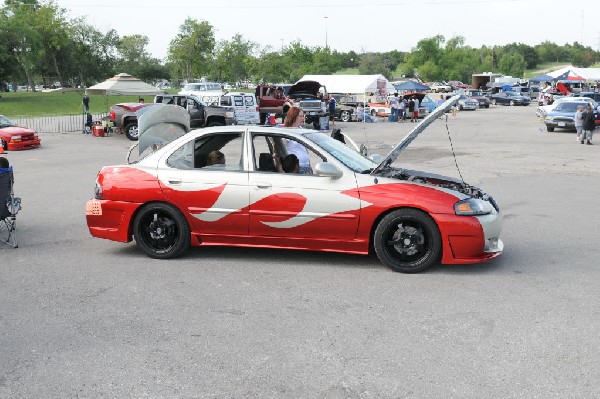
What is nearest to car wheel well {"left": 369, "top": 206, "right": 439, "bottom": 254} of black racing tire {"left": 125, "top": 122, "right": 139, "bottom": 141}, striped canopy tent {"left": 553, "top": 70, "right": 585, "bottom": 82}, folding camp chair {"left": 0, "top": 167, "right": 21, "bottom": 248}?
folding camp chair {"left": 0, "top": 167, "right": 21, "bottom": 248}

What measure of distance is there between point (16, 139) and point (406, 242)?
63.1 ft

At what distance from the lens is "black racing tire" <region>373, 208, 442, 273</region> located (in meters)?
6.63

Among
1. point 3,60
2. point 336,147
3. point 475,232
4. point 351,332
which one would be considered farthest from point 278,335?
point 3,60

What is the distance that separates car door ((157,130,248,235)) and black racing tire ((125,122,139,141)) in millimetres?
20441

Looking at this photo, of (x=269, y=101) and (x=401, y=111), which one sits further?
(x=401, y=111)

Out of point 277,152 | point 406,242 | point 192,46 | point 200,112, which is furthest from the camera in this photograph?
point 192,46

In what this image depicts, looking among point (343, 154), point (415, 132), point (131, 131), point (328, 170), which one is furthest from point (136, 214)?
point (131, 131)

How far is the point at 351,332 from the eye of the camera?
5047 mm

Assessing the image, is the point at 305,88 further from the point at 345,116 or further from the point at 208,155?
the point at 208,155

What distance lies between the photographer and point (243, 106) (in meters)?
30.7

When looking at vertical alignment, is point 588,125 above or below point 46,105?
below

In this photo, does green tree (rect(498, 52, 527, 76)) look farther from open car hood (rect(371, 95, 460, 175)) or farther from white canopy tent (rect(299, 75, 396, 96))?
open car hood (rect(371, 95, 460, 175))

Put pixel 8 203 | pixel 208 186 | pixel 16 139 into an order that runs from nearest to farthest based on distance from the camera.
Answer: pixel 208 186, pixel 8 203, pixel 16 139

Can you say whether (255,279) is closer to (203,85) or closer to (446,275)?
(446,275)
